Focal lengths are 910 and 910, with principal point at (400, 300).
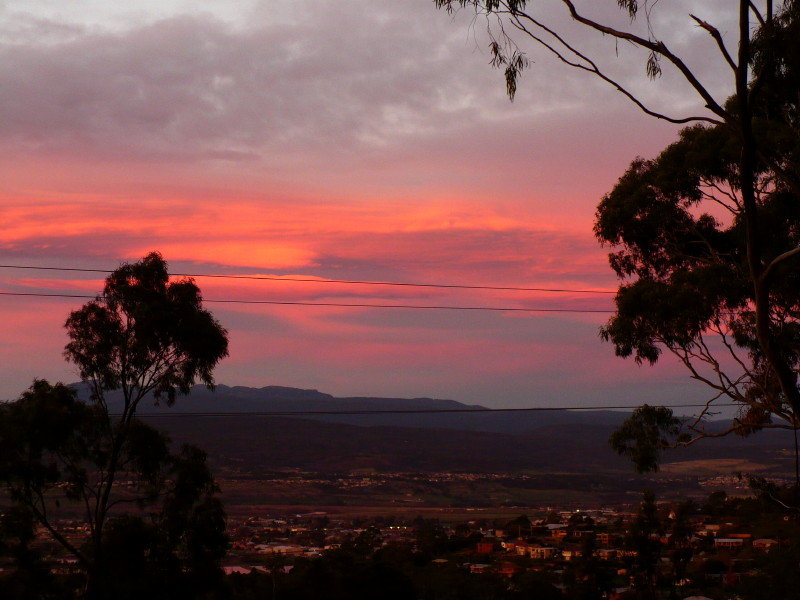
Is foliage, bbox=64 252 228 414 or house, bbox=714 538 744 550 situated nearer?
foliage, bbox=64 252 228 414

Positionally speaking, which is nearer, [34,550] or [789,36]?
[789,36]

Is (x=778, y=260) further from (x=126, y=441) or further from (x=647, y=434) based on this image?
(x=126, y=441)

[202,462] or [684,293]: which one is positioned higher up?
[684,293]

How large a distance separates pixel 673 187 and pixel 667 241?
1.25 meters

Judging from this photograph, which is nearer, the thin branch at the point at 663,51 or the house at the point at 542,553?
the thin branch at the point at 663,51

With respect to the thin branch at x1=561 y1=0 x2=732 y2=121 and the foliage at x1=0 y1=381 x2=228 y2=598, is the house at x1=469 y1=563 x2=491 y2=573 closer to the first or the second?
the foliage at x1=0 y1=381 x2=228 y2=598

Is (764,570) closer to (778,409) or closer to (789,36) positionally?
(778,409)

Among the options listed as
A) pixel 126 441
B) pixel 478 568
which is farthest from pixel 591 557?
pixel 126 441

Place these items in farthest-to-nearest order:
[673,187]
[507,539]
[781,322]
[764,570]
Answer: [507,539], [764,570], [673,187], [781,322]

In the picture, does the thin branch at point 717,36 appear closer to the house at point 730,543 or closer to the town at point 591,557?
the town at point 591,557

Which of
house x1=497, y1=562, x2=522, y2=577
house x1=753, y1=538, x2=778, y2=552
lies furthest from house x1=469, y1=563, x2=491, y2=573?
house x1=753, y1=538, x2=778, y2=552

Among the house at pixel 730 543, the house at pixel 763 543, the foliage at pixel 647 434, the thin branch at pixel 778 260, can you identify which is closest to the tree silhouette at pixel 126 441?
the foliage at pixel 647 434

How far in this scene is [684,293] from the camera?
18.9 m

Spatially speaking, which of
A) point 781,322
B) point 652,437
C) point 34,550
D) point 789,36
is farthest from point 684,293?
point 34,550
